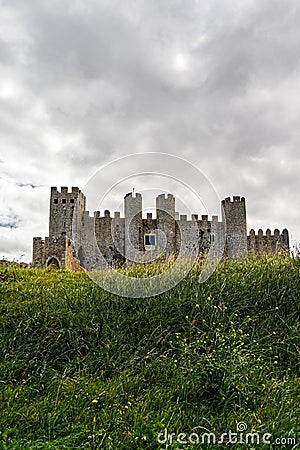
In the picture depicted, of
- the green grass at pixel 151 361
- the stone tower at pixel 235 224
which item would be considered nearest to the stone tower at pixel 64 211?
the stone tower at pixel 235 224

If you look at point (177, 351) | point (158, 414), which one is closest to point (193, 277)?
point (177, 351)

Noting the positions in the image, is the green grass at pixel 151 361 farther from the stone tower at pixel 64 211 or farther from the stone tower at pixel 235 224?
the stone tower at pixel 235 224

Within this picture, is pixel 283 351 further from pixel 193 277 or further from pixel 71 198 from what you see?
pixel 71 198

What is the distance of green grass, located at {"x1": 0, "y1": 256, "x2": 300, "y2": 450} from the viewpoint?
163 inches

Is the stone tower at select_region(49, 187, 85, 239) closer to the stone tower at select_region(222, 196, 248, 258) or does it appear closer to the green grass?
the stone tower at select_region(222, 196, 248, 258)

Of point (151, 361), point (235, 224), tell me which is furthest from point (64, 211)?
point (151, 361)

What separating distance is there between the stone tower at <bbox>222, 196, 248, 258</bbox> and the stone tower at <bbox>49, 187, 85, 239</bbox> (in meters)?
12.1

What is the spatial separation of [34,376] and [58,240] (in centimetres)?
1411

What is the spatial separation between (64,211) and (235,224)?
14.2 m

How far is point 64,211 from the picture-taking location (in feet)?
129

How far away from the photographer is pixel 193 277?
754 cm

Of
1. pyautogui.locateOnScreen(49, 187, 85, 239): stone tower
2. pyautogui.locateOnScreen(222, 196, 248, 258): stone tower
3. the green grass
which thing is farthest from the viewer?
pyautogui.locateOnScreen(222, 196, 248, 258): stone tower

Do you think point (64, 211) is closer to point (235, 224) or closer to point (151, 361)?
point (235, 224)

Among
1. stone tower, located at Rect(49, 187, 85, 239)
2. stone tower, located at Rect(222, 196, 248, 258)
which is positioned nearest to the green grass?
stone tower, located at Rect(49, 187, 85, 239)
